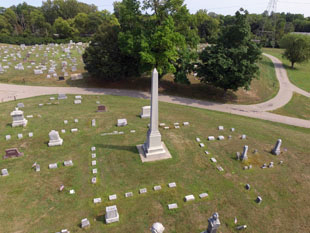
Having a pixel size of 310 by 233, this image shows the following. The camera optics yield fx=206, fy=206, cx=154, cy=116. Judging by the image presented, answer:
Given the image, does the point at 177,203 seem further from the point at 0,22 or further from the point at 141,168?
the point at 0,22

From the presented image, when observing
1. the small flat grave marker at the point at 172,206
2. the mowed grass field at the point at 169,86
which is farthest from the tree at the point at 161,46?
the small flat grave marker at the point at 172,206

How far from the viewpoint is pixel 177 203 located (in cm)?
1143

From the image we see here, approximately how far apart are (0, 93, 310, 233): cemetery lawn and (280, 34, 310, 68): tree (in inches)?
1598

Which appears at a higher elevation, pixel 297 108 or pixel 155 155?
pixel 155 155

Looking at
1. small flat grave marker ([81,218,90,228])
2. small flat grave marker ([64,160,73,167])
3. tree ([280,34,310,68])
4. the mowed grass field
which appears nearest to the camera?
small flat grave marker ([81,218,90,228])

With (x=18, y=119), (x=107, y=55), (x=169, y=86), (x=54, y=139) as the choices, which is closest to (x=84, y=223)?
(x=54, y=139)

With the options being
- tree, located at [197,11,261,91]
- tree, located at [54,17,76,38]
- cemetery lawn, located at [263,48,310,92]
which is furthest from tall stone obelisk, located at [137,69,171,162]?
tree, located at [54,17,76,38]

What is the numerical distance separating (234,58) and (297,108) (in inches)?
477

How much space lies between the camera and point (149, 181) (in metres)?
12.9

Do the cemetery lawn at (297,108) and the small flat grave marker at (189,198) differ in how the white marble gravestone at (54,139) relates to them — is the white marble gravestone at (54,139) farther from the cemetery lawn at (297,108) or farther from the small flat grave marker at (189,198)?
the cemetery lawn at (297,108)

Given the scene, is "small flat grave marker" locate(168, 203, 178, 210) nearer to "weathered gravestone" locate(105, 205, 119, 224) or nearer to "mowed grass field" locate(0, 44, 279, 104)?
"weathered gravestone" locate(105, 205, 119, 224)

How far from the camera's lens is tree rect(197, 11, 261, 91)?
26781mm

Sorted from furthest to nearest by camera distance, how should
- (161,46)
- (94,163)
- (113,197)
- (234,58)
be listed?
(234,58)
(161,46)
(94,163)
(113,197)

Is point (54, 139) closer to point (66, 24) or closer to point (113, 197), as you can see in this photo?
point (113, 197)
